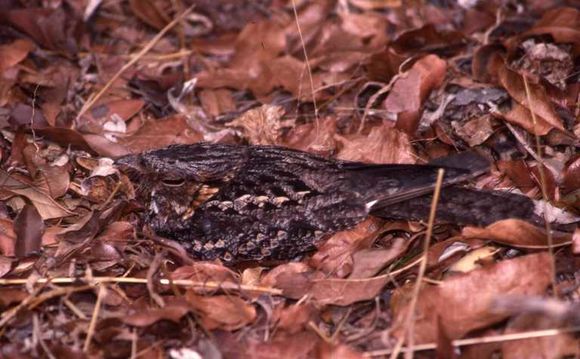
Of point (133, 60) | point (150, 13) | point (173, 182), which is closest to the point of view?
point (173, 182)

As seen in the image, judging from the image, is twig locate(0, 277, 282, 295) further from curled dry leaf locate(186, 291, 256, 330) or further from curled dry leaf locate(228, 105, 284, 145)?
curled dry leaf locate(228, 105, 284, 145)

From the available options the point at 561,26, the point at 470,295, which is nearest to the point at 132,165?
the point at 470,295

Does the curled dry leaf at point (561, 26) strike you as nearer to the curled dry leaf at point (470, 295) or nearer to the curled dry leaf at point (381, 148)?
the curled dry leaf at point (381, 148)

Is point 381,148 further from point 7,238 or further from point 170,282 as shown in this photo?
point 7,238

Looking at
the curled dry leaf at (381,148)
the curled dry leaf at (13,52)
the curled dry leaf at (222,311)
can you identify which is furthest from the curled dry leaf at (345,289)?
the curled dry leaf at (13,52)

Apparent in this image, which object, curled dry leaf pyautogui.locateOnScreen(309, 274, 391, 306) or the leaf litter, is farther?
curled dry leaf pyautogui.locateOnScreen(309, 274, 391, 306)

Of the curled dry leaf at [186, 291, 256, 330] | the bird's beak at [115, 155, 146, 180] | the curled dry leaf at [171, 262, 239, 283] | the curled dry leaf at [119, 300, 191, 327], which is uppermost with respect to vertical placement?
the bird's beak at [115, 155, 146, 180]

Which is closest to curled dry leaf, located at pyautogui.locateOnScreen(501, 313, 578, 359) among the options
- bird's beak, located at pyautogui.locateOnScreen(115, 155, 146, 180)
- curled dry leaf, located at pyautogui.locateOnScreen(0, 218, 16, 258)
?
bird's beak, located at pyautogui.locateOnScreen(115, 155, 146, 180)

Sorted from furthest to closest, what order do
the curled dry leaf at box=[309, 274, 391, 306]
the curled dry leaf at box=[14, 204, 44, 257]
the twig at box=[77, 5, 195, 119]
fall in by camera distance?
the twig at box=[77, 5, 195, 119]
the curled dry leaf at box=[14, 204, 44, 257]
the curled dry leaf at box=[309, 274, 391, 306]
